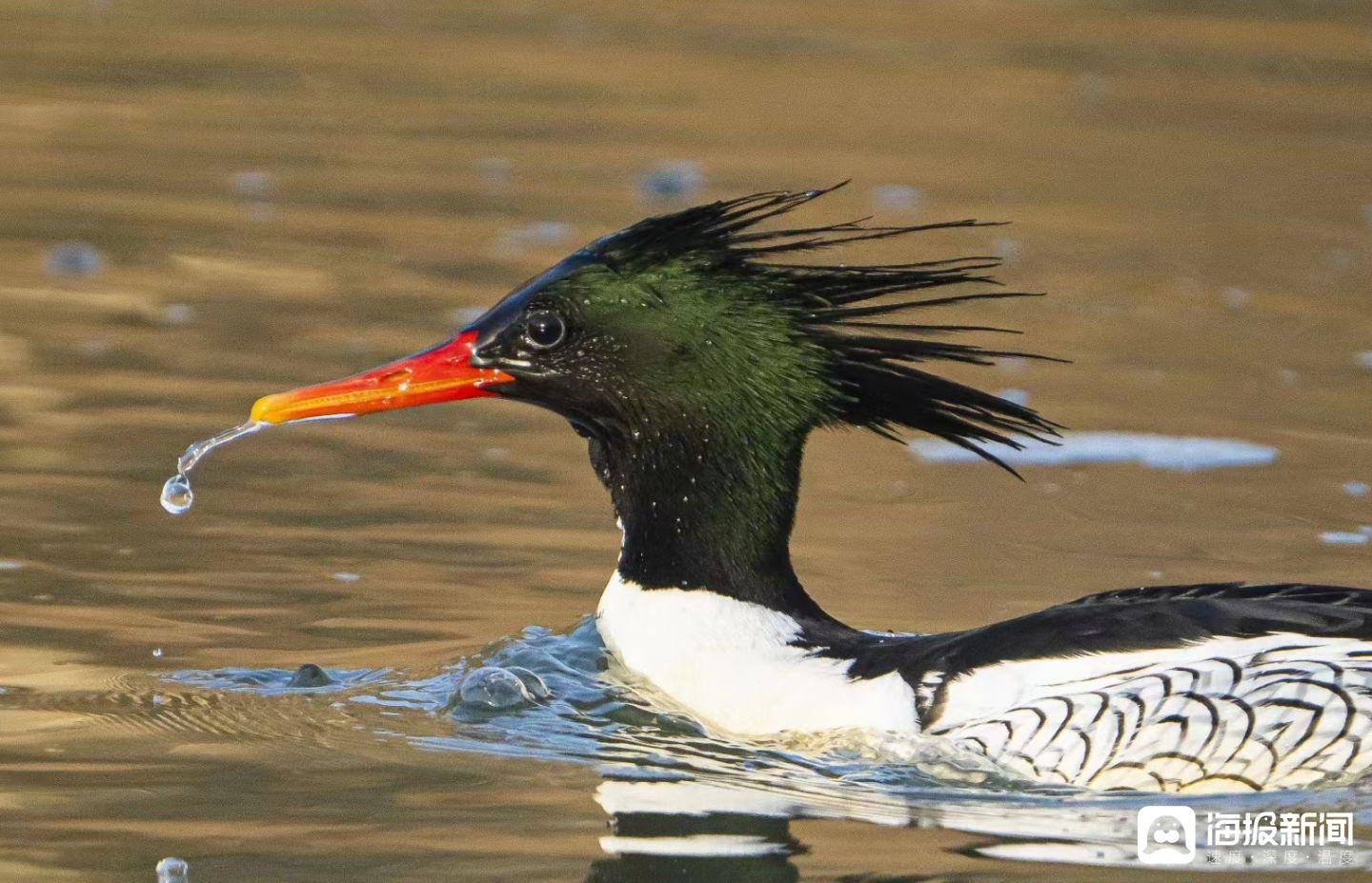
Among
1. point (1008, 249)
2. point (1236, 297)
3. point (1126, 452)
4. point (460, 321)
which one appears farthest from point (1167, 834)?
point (1008, 249)

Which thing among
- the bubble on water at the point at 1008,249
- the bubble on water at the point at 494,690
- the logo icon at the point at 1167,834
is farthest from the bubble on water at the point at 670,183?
the logo icon at the point at 1167,834

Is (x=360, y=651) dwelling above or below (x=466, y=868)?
above

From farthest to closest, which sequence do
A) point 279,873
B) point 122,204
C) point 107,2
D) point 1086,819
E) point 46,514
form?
point 107,2
point 122,204
point 46,514
point 1086,819
point 279,873

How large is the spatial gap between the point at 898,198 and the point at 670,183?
115 cm

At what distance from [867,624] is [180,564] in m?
1.99

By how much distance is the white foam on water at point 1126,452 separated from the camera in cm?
866

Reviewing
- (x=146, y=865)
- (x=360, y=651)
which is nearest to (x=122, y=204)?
(x=360, y=651)

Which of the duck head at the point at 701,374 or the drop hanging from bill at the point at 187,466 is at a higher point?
the duck head at the point at 701,374

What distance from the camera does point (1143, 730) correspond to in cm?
555

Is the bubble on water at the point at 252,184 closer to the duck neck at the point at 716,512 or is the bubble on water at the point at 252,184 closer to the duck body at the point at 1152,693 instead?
the duck neck at the point at 716,512

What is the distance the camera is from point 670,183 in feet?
40.4

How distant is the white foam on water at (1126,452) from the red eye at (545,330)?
281 cm

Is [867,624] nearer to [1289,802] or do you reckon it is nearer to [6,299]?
[1289,802]

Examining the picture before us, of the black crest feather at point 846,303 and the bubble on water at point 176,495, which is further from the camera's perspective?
the bubble on water at point 176,495
